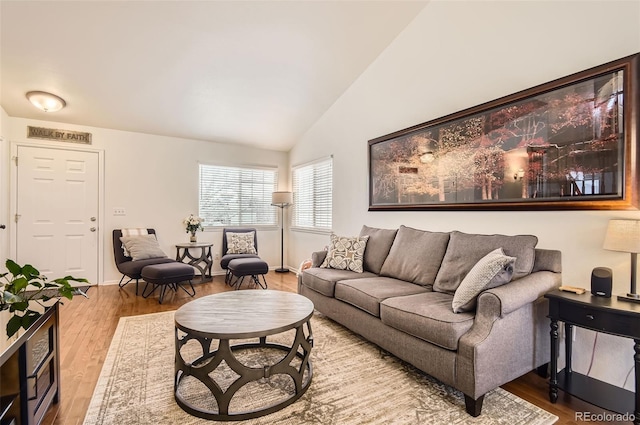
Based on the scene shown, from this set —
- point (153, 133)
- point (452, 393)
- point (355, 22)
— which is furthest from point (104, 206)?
point (452, 393)

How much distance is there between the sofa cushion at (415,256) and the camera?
284cm

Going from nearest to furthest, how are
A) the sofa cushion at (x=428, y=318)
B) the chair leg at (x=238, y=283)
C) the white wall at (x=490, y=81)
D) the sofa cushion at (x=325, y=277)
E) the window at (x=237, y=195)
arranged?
the sofa cushion at (x=428, y=318)
the white wall at (x=490, y=81)
the sofa cushion at (x=325, y=277)
the chair leg at (x=238, y=283)
the window at (x=237, y=195)

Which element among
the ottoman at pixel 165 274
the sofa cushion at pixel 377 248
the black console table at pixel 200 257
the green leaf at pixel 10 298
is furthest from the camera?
the black console table at pixel 200 257

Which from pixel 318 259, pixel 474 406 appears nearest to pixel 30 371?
pixel 474 406

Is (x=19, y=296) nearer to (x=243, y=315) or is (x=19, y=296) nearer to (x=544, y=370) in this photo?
(x=243, y=315)

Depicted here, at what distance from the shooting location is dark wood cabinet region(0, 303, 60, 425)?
137 cm

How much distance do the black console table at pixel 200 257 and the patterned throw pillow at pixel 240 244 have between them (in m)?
0.36

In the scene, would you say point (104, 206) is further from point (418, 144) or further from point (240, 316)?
point (418, 144)

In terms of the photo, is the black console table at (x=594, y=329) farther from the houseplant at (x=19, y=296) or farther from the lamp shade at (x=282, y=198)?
the lamp shade at (x=282, y=198)

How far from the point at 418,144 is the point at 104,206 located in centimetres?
462

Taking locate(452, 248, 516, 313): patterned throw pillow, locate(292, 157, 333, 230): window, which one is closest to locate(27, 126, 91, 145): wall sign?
locate(292, 157, 333, 230): window

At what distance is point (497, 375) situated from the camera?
6.16 ft

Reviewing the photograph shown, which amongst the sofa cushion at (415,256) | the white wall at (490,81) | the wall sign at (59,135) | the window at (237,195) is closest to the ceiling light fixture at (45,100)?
the wall sign at (59,135)

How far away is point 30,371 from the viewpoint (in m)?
1.55
